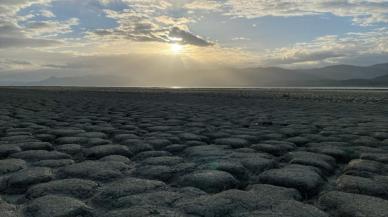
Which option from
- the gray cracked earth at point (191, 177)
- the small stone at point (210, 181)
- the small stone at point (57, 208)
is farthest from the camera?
the small stone at point (210, 181)

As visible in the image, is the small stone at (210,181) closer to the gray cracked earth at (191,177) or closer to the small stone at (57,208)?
the gray cracked earth at (191,177)

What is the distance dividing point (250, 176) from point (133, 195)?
1.16m

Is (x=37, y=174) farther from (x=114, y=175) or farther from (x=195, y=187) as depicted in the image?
(x=195, y=187)

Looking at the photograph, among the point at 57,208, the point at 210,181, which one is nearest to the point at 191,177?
the point at 210,181

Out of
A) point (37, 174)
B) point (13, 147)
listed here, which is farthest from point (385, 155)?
point (13, 147)

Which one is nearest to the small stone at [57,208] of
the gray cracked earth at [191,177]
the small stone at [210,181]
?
the gray cracked earth at [191,177]

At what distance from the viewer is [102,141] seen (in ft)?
18.4

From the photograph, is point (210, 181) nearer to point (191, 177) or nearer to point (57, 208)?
point (191, 177)

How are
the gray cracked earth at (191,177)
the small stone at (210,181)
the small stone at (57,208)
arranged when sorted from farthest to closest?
the small stone at (210,181), the gray cracked earth at (191,177), the small stone at (57,208)

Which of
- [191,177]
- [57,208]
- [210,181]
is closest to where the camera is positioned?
[57,208]

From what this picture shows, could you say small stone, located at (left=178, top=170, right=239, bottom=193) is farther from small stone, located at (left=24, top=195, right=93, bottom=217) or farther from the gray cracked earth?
small stone, located at (left=24, top=195, right=93, bottom=217)

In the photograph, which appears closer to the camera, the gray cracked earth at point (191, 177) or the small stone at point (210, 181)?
the gray cracked earth at point (191, 177)

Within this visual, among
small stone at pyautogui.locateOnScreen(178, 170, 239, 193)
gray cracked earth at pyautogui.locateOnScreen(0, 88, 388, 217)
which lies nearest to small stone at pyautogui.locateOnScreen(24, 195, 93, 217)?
gray cracked earth at pyautogui.locateOnScreen(0, 88, 388, 217)

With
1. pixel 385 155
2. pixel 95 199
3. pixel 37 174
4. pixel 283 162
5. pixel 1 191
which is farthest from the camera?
pixel 385 155
